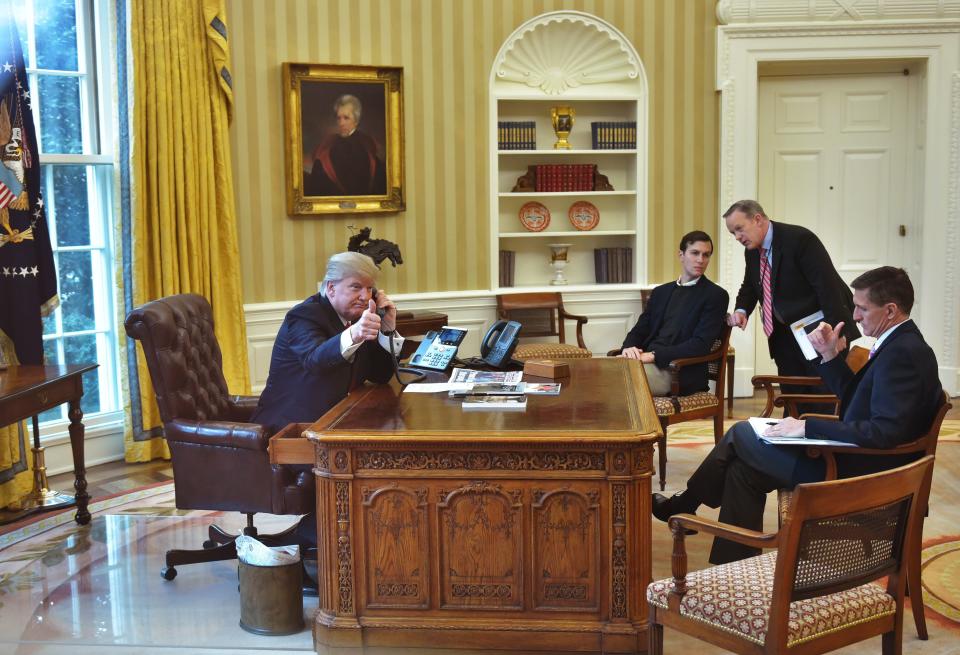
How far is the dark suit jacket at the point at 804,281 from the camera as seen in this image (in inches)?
201

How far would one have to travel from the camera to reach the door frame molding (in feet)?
23.7

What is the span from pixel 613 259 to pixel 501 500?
180 inches

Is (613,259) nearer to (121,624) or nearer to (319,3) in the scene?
(319,3)

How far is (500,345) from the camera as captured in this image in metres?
4.36

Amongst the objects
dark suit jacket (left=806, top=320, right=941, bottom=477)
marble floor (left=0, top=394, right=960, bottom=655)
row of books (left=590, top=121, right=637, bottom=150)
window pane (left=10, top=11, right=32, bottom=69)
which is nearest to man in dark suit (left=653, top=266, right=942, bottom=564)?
dark suit jacket (left=806, top=320, right=941, bottom=477)

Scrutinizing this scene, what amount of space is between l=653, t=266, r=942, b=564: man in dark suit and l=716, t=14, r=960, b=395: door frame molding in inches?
147

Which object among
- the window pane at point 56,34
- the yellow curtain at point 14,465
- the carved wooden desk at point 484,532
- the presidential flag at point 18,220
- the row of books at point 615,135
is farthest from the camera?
the row of books at point 615,135

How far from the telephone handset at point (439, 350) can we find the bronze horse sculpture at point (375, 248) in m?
2.33

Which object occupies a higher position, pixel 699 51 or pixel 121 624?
pixel 699 51

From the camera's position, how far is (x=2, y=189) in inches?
199

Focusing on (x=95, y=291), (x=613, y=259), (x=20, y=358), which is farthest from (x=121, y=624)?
(x=613, y=259)

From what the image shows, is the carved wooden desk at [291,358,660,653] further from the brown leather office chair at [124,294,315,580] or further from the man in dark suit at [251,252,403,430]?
the man in dark suit at [251,252,403,430]

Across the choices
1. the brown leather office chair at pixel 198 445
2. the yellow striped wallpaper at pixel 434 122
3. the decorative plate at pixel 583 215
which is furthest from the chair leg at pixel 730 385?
the brown leather office chair at pixel 198 445

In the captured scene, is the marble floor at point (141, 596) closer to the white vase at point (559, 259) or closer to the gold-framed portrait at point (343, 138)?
the gold-framed portrait at point (343, 138)
